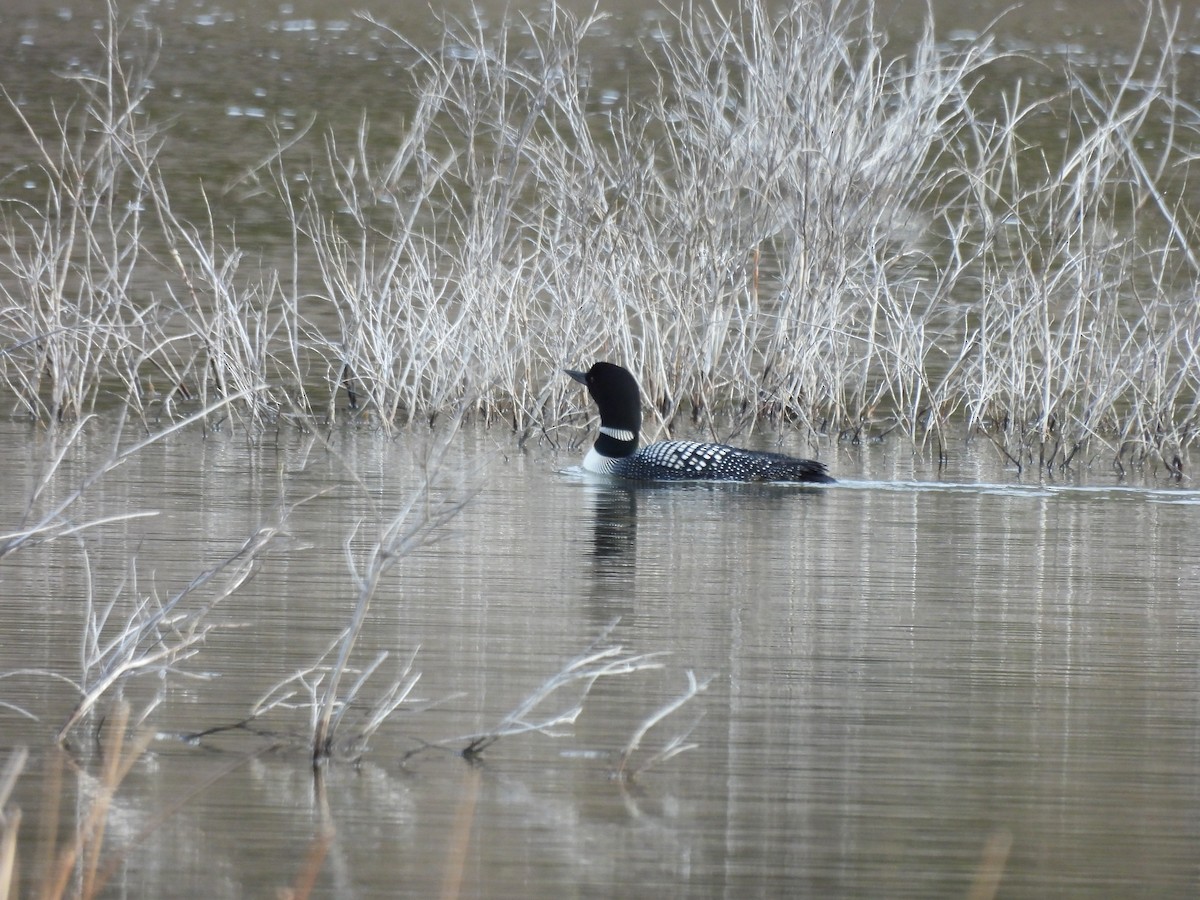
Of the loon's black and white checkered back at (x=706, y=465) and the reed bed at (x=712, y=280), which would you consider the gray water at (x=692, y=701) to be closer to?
the loon's black and white checkered back at (x=706, y=465)

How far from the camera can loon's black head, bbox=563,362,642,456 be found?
Result: 37.4ft

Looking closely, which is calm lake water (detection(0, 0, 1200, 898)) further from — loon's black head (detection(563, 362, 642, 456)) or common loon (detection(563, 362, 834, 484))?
loon's black head (detection(563, 362, 642, 456))

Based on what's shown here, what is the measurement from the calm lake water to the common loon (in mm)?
118

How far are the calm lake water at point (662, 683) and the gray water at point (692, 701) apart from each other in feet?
0.05

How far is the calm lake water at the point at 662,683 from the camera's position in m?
4.26

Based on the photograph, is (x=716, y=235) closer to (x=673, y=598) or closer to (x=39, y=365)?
(x=39, y=365)

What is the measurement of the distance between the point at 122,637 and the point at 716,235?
26.6 feet

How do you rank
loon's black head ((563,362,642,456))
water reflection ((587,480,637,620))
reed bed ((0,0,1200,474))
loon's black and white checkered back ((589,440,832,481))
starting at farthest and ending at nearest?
reed bed ((0,0,1200,474)) → loon's black head ((563,362,642,456)) → loon's black and white checkered back ((589,440,832,481)) → water reflection ((587,480,637,620))

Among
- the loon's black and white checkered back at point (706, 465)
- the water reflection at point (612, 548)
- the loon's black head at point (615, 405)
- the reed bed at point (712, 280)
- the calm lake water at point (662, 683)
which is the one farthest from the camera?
the reed bed at point (712, 280)

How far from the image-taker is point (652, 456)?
1120 centimetres

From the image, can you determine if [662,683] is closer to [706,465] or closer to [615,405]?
[706,465]

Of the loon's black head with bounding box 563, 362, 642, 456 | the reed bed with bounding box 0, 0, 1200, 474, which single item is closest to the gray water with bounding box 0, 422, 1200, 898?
the loon's black head with bounding box 563, 362, 642, 456

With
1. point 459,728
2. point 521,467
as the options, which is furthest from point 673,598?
point 521,467

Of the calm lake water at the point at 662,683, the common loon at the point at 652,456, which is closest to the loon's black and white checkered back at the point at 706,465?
the common loon at the point at 652,456
